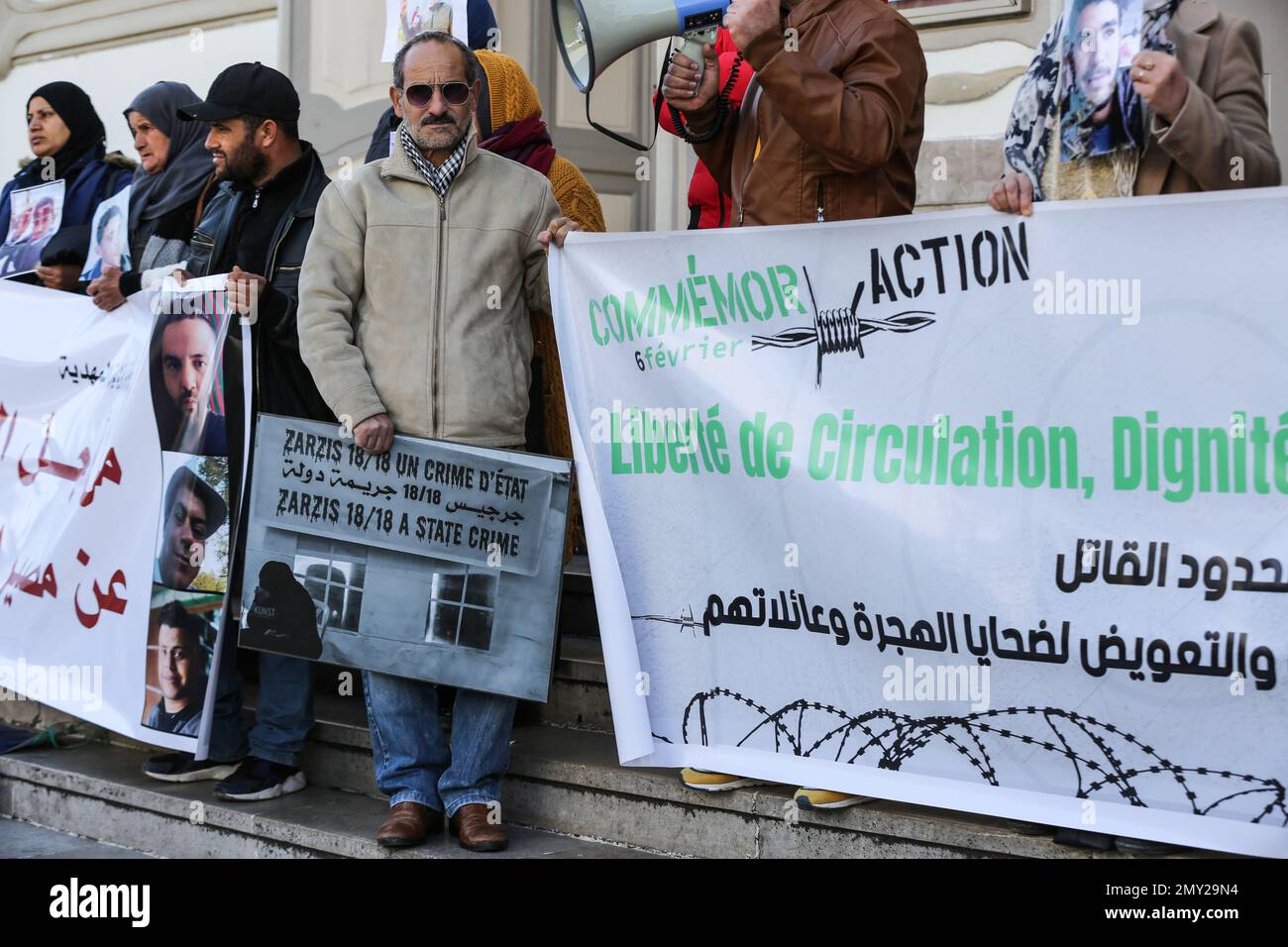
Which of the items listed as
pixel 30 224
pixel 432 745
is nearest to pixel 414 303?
pixel 432 745

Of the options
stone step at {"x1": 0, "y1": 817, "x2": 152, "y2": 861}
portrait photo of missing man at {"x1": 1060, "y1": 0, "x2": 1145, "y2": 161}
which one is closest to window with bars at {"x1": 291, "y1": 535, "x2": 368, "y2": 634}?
stone step at {"x1": 0, "y1": 817, "x2": 152, "y2": 861}

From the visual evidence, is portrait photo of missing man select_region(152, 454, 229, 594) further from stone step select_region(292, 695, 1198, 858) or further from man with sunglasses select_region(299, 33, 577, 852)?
man with sunglasses select_region(299, 33, 577, 852)

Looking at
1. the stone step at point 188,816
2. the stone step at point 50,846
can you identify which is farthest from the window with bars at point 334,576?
the stone step at point 50,846

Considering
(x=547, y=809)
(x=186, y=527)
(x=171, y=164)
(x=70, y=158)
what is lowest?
(x=547, y=809)

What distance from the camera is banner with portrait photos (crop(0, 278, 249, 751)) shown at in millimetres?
4355

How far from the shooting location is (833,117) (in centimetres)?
338

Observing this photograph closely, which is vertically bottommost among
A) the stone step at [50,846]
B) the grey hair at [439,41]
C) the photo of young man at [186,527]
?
the stone step at [50,846]

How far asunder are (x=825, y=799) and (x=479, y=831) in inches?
36.0

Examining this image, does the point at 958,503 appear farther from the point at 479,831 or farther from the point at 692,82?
the point at 479,831

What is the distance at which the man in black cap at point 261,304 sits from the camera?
4285 millimetres

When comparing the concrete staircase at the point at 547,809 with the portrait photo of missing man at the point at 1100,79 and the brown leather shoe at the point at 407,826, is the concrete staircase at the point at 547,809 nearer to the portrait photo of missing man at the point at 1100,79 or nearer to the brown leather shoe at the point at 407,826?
the brown leather shoe at the point at 407,826

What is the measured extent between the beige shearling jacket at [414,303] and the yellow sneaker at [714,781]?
1.03m

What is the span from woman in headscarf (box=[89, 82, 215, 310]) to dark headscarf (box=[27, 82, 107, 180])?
0.45 metres

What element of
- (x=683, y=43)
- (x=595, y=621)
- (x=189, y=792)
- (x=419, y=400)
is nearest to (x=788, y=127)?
(x=683, y=43)
